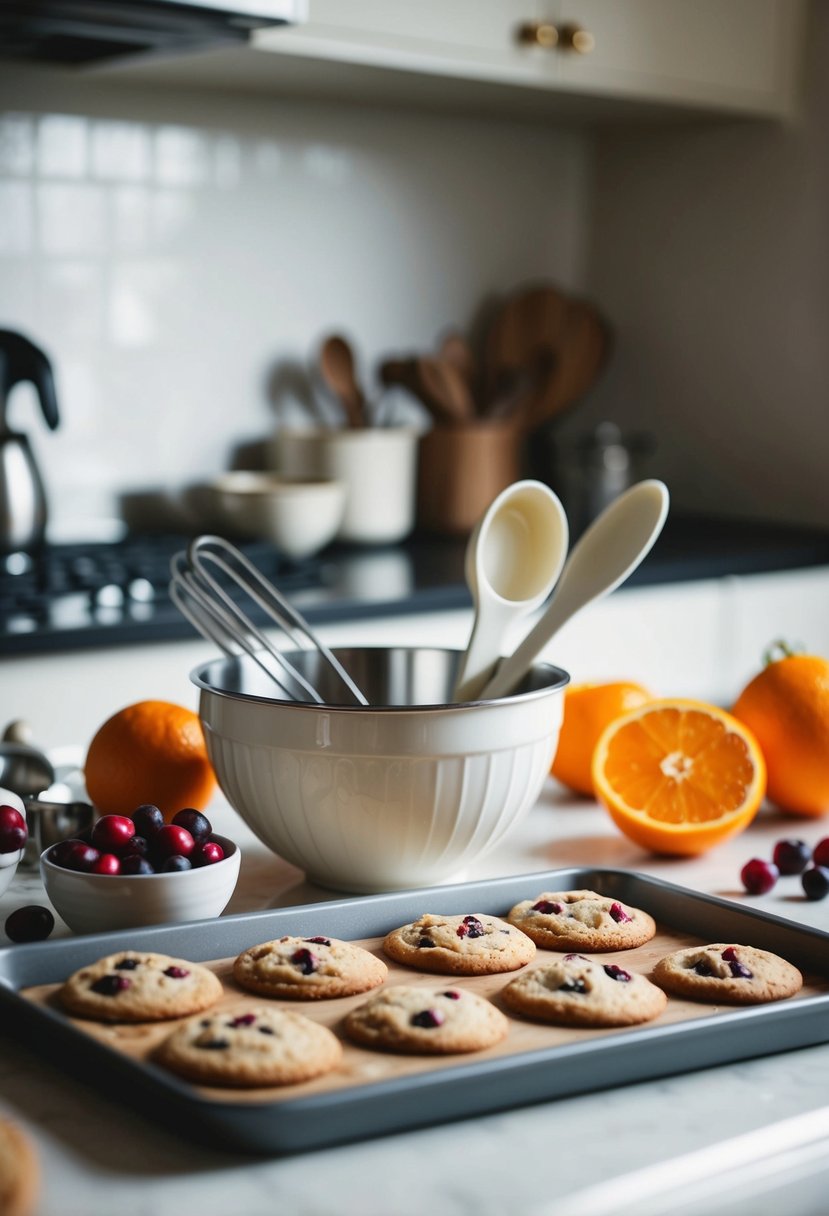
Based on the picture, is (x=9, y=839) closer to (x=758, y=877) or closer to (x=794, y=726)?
(x=758, y=877)

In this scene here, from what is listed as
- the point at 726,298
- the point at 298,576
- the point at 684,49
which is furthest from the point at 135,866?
the point at 726,298

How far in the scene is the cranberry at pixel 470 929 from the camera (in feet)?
2.84

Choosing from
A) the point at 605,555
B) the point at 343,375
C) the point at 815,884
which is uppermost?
the point at 343,375

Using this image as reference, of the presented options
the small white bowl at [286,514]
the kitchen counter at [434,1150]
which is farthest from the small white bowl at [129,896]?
the small white bowl at [286,514]

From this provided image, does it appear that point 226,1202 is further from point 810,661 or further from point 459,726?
point 810,661

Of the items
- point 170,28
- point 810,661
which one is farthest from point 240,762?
point 170,28

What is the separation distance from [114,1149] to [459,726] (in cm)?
38

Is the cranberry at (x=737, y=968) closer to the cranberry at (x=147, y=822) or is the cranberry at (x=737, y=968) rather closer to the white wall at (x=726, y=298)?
the cranberry at (x=147, y=822)

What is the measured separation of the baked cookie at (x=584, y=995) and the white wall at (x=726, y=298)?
224 centimetres

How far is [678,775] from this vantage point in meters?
1.16

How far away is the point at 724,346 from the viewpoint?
3035 millimetres

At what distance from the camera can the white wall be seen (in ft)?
9.39

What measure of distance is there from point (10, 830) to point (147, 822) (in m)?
0.08

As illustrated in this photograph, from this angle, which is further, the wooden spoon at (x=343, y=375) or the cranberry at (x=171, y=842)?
the wooden spoon at (x=343, y=375)
